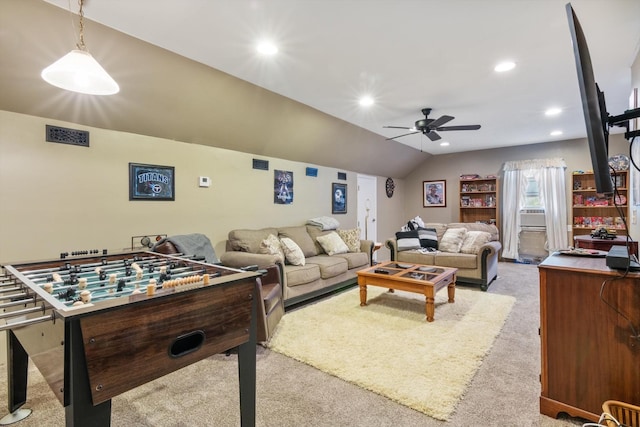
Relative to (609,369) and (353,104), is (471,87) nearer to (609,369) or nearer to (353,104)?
(353,104)

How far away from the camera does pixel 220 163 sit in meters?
3.96

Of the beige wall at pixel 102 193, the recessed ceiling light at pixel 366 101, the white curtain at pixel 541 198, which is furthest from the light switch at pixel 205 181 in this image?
the white curtain at pixel 541 198

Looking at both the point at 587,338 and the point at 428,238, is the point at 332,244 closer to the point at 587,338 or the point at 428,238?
the point at 428,238

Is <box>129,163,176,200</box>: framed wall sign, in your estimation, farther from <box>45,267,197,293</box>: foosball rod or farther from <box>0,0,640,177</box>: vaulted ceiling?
<box>45,267,197,293</box>: foosball rod

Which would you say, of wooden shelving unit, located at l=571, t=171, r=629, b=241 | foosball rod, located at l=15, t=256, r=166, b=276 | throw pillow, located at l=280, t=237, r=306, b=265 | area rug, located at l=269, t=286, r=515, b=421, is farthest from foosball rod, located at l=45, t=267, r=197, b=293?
wooden shelving unit, located at l=571, t=171, r=629, b=241

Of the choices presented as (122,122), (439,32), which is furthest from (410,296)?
(122,122)

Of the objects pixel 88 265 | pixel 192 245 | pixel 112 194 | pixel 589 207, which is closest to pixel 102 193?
pixel 112 194

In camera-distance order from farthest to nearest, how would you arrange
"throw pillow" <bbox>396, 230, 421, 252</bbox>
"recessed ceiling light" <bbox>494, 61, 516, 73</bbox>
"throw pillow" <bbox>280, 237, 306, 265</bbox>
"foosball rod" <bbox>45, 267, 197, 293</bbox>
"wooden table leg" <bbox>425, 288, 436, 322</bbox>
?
1. "throw pillow" <bbox>396, 230, 421, 252</bbox>
2. "throw pillow" <bbox>280, 237, 306, 265</bbox>
3. "wooden table leg" <bbox>425, 288, 436, 322</bbox>
4. "recessed ceiling light" <bbox>494, 61, 516, 73</bbox>
5. "foosball rod" <bbox>45, 267, 197, 293</bbox>

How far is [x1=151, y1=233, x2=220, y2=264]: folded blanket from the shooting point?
2874mm

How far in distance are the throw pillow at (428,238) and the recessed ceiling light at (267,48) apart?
3.71 metres

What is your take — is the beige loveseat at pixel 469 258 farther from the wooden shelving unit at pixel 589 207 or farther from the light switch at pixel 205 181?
the light switch at pixel 205 181

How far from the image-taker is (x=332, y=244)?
15.3 feet

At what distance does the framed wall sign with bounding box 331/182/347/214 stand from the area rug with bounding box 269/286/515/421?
2195 millimetres

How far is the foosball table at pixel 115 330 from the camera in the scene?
0.99 meters
